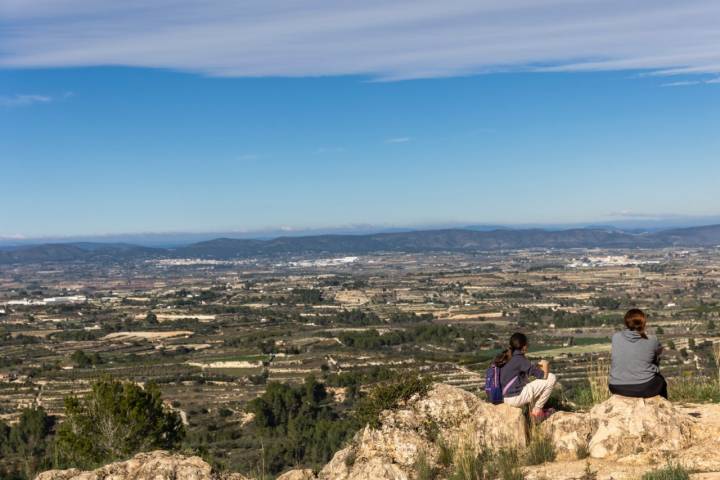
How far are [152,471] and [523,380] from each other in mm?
5629

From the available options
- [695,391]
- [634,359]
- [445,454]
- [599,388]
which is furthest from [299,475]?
[695,391]

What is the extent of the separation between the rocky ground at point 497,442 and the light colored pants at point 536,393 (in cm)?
45

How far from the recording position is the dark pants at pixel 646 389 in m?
10.2

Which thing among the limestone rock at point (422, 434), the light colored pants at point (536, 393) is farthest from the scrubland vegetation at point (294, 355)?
the light colored pants at point (536, 393)

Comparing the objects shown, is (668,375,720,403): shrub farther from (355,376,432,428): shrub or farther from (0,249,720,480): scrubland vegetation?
(355,376,432,428): shrub

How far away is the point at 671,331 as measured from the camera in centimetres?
8081

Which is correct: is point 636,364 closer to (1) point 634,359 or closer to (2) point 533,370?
(1) point 634,359

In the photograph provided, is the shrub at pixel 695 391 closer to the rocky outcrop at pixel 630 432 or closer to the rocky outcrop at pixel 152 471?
the rocky outcrop at pixel 630 432

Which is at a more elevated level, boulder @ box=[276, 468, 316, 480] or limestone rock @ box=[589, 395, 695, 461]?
limestone rock @ box=[589, 395, 695, 461]

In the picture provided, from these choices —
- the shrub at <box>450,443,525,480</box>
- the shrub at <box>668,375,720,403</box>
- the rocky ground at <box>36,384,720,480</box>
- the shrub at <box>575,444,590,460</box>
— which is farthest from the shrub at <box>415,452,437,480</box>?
the shrub at <box>668,375,720,403</box>

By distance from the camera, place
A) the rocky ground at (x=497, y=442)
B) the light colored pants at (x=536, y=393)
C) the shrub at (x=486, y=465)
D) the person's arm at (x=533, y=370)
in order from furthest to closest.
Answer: the person's arm at (x=533, y=370)
the light colored pants at (x=536, y=393)
the rocky ground at (x=497, y=442)
the shrub at (x=486, y=465)

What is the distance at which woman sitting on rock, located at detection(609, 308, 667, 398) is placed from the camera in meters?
10.2

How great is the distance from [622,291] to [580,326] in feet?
154

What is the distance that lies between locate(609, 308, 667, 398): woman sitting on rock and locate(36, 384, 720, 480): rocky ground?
320mm
